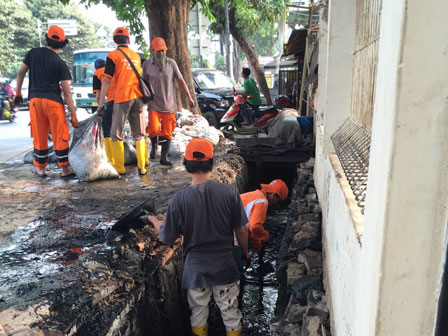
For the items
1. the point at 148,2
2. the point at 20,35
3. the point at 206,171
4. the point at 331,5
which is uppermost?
the point at 20,35

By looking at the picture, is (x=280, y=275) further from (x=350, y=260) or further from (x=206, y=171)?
(x=350, y=260)

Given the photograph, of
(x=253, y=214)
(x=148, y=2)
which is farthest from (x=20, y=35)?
(x=253, y=214)

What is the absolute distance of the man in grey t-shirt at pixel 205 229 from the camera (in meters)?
2.75

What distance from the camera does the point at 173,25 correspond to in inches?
333

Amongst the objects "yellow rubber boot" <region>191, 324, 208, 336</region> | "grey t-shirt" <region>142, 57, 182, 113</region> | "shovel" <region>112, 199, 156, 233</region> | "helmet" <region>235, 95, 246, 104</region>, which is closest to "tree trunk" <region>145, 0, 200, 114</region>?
"helmet" <region>235, 95, 246, 104</region>

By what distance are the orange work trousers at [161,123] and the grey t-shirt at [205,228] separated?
135 inches

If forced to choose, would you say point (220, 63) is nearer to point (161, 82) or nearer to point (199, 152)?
point (161, 82)

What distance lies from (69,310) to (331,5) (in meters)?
3.20

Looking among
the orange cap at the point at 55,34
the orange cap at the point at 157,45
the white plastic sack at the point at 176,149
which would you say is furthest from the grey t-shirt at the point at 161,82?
the orange cap at the point at 55,34

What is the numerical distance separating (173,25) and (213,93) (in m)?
3.30

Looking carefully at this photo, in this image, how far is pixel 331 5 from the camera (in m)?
3.42

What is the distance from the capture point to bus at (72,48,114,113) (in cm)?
1735

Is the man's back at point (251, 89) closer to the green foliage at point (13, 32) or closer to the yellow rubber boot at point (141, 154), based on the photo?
the yellow rubber boot at point (141, 154)

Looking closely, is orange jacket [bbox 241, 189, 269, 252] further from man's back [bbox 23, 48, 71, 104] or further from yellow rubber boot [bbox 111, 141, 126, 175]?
man's back [bbox 23, 48, 71, 104]
